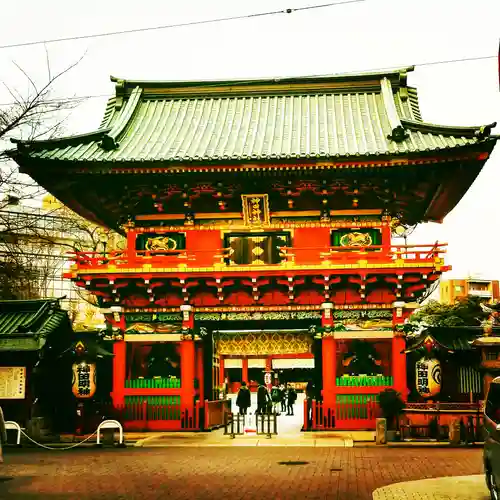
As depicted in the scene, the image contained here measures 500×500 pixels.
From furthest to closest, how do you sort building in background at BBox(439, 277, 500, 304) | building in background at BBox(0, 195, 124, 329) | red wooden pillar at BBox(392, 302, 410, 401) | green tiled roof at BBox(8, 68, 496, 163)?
building in background at BBox(439, 277, 500, 304)
green tiled roof at BBox(8, 68, 496, 163)
red wooden pillar at BBox(392, 302, 410, 401)
building in background at BBox(0, 195, 124, 329)

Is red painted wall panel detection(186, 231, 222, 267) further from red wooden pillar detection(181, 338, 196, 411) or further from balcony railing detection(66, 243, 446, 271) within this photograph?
red wooden pillar detection(181, 338, 196, 411)

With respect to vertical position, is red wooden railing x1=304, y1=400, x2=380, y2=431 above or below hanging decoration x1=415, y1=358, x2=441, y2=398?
below

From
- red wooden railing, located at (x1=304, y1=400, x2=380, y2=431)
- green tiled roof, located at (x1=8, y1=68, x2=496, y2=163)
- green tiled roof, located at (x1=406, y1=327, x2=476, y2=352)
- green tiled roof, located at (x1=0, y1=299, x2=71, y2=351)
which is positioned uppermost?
green tiled roof, located at (x1=8, y1=68, x2=496, y2=163)

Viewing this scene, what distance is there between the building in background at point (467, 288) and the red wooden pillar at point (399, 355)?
8606cm

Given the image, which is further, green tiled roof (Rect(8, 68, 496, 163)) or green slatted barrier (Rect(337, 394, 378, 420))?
green tiled roof (Rect(8, 68, 496, 163))

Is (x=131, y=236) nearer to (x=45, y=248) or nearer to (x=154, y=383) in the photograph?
(x=154, y=383)

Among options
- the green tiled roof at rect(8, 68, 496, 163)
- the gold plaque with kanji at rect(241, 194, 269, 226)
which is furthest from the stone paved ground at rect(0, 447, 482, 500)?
the green tiled roof at rect(8, 68, 496, 163)

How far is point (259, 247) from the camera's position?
1144 inches

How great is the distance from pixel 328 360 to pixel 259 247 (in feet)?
16.7

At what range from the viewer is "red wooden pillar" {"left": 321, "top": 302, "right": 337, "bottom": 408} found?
27234mm

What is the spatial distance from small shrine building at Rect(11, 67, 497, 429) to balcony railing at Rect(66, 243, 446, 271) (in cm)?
7

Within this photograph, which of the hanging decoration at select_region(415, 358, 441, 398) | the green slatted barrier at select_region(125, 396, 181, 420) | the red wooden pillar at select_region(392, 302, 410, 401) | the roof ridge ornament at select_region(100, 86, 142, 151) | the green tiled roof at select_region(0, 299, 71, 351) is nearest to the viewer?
the hanging decoration at select_region(415, 358, 441, 398)

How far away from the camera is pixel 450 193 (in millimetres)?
29922

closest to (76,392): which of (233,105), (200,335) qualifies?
(200,335)
